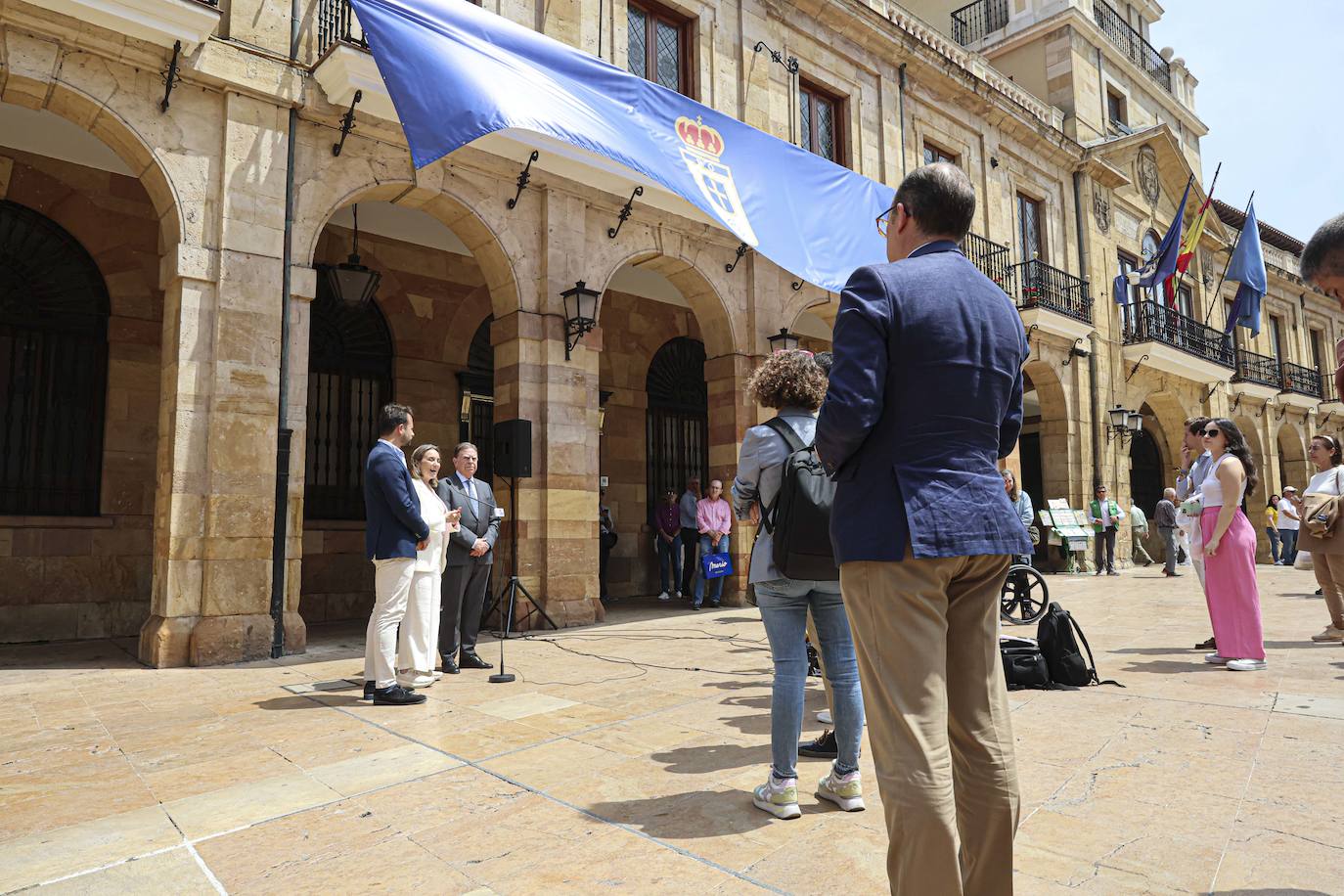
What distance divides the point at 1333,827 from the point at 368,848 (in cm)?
312

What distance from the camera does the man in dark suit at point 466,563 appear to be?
6.03m

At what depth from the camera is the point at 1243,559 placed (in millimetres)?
5551

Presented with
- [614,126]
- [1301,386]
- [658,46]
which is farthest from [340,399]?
[1301,386]

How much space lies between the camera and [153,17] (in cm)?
641

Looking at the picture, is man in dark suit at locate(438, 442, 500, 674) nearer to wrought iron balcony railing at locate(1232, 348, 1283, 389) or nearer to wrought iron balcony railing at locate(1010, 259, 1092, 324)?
wrought iron balcony railing at locate(1010, 259, 1092, 324)

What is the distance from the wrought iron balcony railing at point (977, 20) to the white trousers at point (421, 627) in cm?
2023

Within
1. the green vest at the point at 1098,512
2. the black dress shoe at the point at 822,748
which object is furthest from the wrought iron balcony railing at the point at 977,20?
the black dress shoe at the point at 822,748

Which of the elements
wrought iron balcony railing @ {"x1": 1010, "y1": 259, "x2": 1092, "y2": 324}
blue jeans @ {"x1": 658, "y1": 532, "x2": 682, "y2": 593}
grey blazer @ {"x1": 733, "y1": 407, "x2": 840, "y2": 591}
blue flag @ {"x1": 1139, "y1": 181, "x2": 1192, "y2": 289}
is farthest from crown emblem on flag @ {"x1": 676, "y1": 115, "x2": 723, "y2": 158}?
blue flag @ {"x1": 1139, "y1": 181, "x2": 1192, "y2": 289}

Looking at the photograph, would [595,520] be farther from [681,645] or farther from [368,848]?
[368,848]

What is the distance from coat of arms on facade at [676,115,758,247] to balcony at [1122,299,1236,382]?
13723 mm

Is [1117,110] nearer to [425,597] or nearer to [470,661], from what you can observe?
[470,661]

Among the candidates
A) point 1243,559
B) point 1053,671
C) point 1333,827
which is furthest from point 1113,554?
point 1333,827

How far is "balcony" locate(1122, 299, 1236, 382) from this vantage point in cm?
1784

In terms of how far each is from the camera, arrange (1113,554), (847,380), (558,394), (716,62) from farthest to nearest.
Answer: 1. (1113,554)
2. (716,62)
3. (558,394)
4. (847,380)
